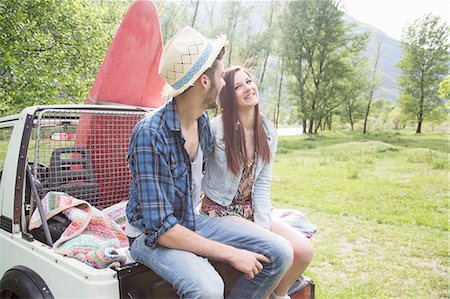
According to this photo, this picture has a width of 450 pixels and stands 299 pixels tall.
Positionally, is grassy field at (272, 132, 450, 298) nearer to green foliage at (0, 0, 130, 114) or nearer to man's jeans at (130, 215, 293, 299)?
man's jeans at (130, 215, 293, 299)

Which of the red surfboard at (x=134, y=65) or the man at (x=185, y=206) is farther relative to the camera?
the red surfboard at (x=134, y=65)

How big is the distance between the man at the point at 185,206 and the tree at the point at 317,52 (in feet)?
68.8

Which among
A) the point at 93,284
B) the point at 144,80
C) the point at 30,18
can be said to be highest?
the point at 30,18

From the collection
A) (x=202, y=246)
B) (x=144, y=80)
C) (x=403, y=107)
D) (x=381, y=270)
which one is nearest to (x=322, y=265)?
(x=381, y=270)

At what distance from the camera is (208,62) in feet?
5.92

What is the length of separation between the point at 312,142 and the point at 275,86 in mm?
6900

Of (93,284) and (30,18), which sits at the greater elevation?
(30,18)

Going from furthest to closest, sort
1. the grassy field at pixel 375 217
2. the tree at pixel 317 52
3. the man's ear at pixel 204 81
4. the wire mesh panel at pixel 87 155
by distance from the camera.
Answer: the tree at pixel 317 52 < the grassy field at pixel 375 217 < the wire mesh panel at pixel 87 155 < the man's ear at pixel 204 81

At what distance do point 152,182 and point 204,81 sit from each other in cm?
53

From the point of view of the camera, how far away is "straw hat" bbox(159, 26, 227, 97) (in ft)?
5.87

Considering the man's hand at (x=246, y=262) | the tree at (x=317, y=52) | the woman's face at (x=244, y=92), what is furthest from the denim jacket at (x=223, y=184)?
the tree at (x=317, y=52)

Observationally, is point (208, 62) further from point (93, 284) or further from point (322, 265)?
point (322, 265)

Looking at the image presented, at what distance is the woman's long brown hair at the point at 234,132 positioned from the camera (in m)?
2.17

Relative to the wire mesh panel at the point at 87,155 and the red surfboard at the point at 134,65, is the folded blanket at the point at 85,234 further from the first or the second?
the red surfboard at the point at 134,65
